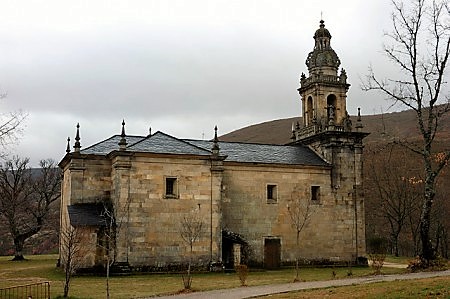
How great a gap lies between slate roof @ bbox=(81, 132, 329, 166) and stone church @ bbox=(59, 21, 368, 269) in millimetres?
78

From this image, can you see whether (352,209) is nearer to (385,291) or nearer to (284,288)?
(284,288)

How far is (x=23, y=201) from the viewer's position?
1823 inches

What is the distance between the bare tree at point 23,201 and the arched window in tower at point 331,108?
79.2 ft

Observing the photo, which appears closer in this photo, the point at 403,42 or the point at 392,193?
the point at 403,42

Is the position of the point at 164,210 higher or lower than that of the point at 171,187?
lower

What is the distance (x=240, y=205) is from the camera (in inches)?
1372

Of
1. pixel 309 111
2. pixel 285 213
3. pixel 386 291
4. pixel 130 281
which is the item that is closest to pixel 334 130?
pixel 309 111

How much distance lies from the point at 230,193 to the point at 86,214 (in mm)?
8981

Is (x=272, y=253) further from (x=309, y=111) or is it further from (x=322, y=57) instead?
(x=322, y=57)

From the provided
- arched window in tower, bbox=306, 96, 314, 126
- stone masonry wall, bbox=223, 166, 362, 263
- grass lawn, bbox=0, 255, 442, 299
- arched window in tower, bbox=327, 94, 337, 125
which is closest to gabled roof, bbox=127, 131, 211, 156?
stone masonry wall, bbox=223, 166, 362, 263

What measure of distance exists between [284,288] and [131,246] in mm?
12548

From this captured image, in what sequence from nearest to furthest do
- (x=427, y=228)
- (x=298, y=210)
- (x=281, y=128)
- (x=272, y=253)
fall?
(x=427, y=228) < (x=272, y=253) < (x=298, y=210) < (x=281, y=128)

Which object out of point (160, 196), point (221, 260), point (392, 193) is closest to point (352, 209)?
point (221, 260)

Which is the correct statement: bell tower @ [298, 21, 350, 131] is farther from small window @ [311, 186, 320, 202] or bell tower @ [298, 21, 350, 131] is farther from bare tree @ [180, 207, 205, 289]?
bare tree @ [180, 207, 205, 289]
